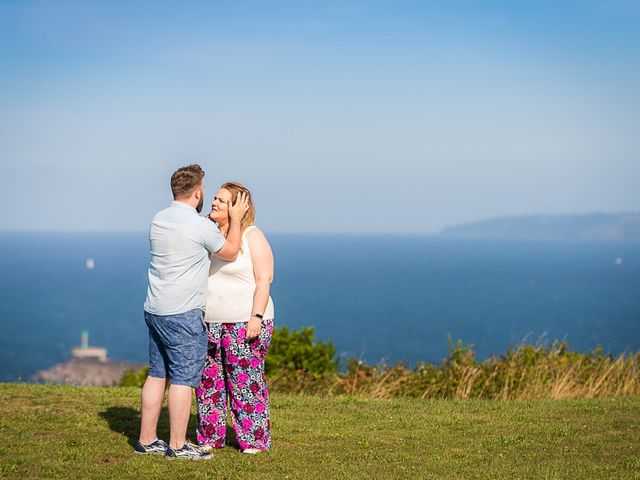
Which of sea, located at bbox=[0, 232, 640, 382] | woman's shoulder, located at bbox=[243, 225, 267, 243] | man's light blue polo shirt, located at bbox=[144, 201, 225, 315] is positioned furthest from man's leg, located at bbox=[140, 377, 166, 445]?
sea, located at bbox=[0, 232, 640, 382]

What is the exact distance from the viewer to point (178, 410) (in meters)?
6.38

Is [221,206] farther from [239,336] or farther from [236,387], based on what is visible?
[236,387]

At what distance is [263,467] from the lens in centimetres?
636

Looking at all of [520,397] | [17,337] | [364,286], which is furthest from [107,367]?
[364,286]

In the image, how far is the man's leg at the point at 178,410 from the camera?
6.34 meters

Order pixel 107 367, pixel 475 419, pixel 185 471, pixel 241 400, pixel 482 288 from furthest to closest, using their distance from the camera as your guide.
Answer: pixel 482 288 < pixel 107 367 < pixel 475 419 < pixel 241 400 < pixel 185 471

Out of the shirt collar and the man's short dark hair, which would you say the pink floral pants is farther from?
the man's short dark hair

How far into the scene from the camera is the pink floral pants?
6.66 m

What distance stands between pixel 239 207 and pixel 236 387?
1528mm

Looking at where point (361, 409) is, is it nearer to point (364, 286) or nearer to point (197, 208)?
point (197, 208)

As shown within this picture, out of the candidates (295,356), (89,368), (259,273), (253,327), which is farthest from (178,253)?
(89,368)

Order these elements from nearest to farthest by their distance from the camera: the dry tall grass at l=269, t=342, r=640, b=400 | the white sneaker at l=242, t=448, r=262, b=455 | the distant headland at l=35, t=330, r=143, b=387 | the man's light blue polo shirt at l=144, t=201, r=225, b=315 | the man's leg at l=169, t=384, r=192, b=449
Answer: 1. the man's light blue polo shirt at l=144, t=201, r=225, b=315
2. the man's leg at l=169, t=384, r=192, b=449
3. the white sneaker at l=242, t=448, r=262, b=455
4. the dry tall grass at l=269, t=342, r=640, b=400
5. the distant headland at l=35, t=330, r=143, b=387

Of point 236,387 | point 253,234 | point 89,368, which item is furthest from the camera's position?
point 89,368

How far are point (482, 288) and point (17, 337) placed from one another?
9861 cm
